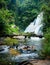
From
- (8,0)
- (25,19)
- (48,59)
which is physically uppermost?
(48,59)

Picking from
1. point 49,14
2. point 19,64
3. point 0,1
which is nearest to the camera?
point 19,64

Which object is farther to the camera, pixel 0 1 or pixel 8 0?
pixel 8 0

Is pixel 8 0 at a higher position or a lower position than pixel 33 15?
higher

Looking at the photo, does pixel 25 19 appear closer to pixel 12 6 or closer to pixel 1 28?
pixel 12 6

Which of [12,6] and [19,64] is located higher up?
[19,64]

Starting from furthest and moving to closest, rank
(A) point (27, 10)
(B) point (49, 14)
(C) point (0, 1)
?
(A) point (27, 10), (C) point (0, 1), (B) point (49, 14)

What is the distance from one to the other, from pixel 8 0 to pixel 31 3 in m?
5.57

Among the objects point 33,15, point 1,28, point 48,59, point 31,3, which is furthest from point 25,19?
point 48,59

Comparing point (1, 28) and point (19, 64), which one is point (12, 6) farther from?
point (19, 64)

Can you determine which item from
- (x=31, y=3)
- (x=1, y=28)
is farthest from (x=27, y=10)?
(x=1, y=28)

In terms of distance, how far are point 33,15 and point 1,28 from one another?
15.4 m

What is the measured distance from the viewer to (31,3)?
1917 inches

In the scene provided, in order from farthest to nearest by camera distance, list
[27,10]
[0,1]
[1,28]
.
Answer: [27,10], [0,1], [1,28]

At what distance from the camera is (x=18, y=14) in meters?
48.8
